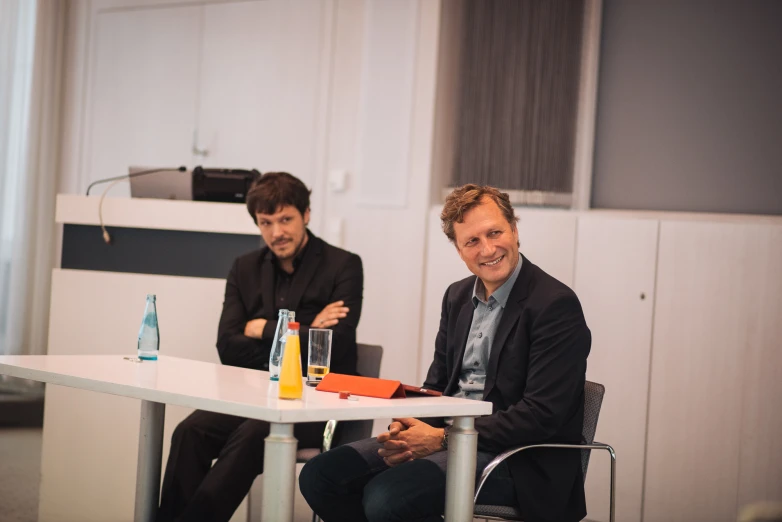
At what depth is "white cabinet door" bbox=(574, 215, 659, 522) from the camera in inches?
164

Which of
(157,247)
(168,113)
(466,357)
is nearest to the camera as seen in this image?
(466,357)

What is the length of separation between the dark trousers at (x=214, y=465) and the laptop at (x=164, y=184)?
119 cm

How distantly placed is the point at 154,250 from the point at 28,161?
2530 millimetres

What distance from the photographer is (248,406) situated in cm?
188

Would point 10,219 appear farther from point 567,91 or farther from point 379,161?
point 567,91

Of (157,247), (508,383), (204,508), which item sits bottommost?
(204,508)

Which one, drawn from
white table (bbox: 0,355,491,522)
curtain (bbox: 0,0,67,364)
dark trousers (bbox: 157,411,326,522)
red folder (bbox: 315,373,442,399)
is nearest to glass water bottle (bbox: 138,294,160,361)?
white table (bbox: 0,355,491,522)

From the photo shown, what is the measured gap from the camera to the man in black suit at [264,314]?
9.25ft

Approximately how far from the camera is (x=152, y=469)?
2.58 meters

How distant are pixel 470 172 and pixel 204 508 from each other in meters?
2.77

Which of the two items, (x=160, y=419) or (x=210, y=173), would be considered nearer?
(x=160, y=419)

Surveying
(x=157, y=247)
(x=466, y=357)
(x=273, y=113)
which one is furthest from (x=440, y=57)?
(x=466, y=357)

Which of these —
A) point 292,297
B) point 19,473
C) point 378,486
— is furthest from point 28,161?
point 378,486

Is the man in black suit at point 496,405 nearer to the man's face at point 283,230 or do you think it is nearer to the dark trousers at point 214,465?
the dark trousers at point 214,465
